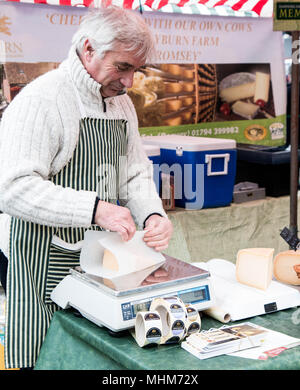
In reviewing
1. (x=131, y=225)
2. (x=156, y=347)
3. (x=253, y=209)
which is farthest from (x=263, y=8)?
(x=156, y=347)

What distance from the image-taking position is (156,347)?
4.55 ft

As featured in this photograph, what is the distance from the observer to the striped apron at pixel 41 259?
1.68m

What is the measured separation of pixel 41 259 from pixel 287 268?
85cm

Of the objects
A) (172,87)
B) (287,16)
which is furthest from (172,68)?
(287,16)

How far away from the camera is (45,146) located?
1596 millimetres

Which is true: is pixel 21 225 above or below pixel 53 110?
below

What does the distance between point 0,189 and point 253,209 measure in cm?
221

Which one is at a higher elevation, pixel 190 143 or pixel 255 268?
pixel 190 143

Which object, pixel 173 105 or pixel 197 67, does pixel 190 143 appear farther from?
pixel 197 67

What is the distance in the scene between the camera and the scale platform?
1405 millimetres

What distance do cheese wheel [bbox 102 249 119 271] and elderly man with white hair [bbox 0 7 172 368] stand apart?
0.07 metres

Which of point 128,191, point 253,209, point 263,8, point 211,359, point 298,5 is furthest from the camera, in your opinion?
point 263,8

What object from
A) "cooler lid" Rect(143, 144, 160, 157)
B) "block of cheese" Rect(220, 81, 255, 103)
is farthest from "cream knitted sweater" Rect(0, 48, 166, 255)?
"block of cheese" Rect(220, 81, 255, 103)
